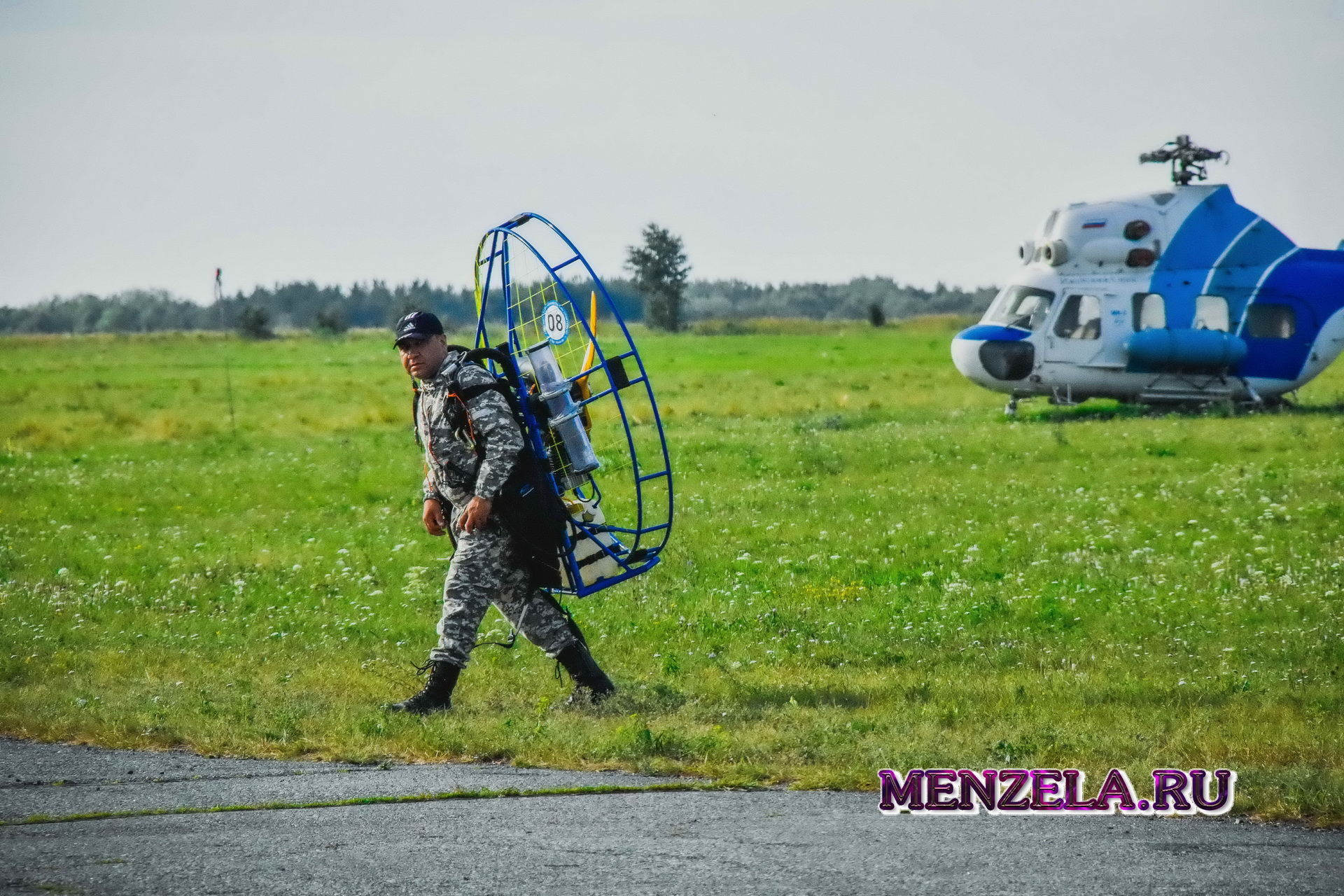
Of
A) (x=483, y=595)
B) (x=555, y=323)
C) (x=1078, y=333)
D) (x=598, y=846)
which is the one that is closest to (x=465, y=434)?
(x=555, y=323)

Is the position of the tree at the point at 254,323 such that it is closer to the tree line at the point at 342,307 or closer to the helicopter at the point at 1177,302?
the tree line at the point at 342,307

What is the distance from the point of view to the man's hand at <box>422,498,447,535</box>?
8570 mm

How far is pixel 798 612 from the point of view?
11461 mm

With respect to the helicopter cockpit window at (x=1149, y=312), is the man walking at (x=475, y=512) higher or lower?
lower

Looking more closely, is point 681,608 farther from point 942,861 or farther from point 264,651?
point 942,861

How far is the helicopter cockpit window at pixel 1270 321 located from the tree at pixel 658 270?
227 ft

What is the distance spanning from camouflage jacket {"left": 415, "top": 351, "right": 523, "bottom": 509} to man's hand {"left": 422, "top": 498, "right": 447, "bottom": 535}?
117mm

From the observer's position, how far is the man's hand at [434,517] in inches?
→ 337

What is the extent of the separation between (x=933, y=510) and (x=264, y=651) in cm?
826

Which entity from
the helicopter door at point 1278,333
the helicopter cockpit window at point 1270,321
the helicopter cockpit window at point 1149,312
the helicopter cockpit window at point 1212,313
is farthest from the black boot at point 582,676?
the helicopter cockpit window at point 1270,321

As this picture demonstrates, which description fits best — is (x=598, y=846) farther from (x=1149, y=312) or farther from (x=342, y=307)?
(x=342, y=307)

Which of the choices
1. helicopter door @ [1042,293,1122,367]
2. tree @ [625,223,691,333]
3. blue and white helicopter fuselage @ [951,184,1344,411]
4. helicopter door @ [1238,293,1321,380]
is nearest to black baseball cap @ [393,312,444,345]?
blue and white helicopter fuselage @ [951,184,1344,411]

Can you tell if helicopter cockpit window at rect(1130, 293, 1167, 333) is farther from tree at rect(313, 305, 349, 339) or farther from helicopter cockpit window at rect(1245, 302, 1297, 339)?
tree at rect(313, 305, 349, 339)

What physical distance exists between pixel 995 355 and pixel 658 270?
71157 mm
